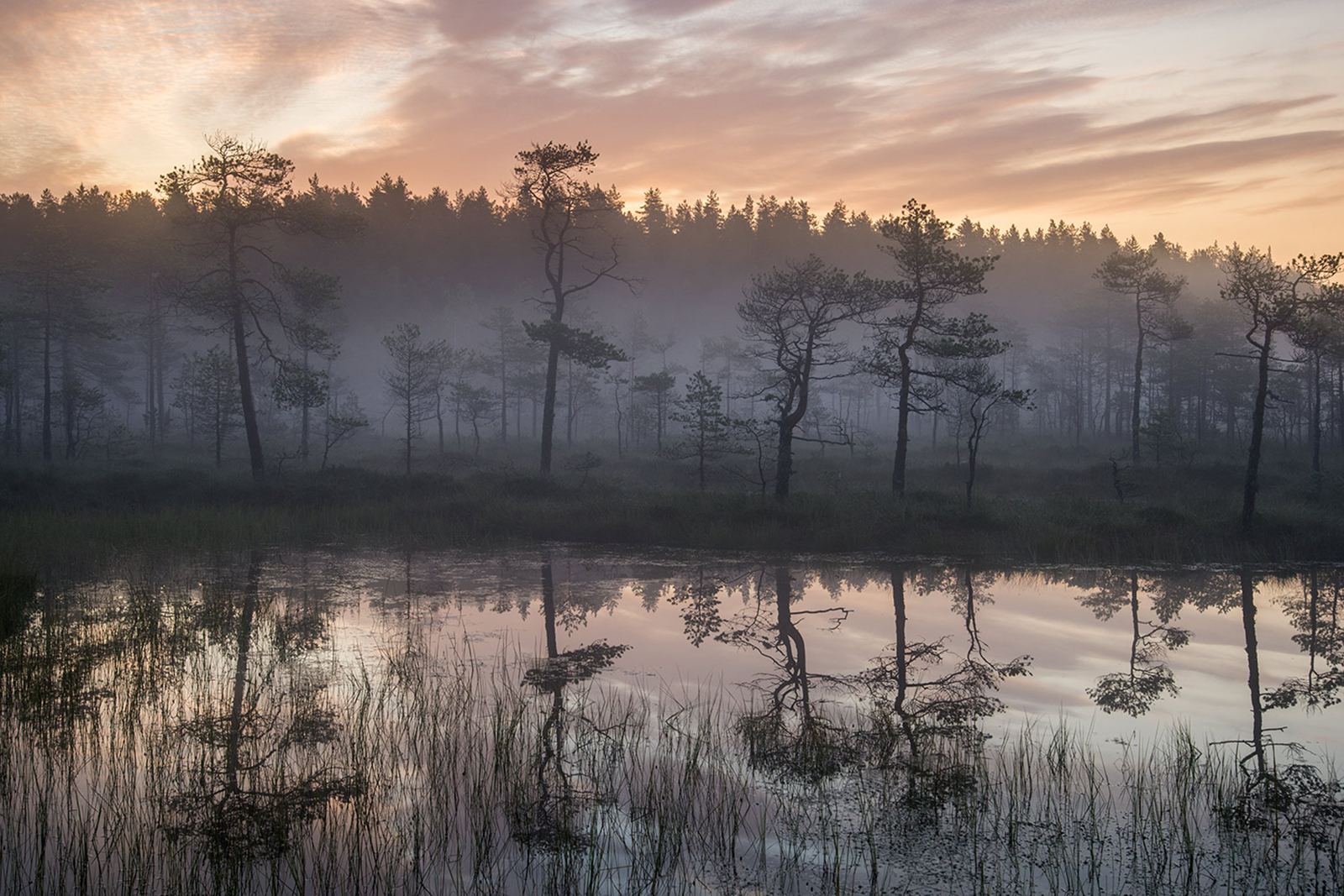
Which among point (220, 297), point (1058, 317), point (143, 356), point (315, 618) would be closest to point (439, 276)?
point (143, 356)

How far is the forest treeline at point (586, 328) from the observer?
81.5ft

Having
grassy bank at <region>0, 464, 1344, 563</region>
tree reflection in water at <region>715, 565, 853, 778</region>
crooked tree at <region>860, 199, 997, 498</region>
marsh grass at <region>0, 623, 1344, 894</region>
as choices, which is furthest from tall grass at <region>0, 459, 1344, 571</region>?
marsh grass at <region>0, 623, 1344, 894</region>

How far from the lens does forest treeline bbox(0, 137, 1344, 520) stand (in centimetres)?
2484

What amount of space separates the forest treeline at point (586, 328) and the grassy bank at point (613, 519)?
8.95ft

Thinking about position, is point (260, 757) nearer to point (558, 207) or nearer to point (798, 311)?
point (798, 311)

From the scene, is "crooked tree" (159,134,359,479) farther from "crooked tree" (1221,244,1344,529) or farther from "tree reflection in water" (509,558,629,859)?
"crooked tree" (1221,244,1344,529)

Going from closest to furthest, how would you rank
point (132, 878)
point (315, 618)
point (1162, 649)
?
point (132, 878) < point (1162, 649) < point (315, 618)

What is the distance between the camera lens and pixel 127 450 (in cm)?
3919

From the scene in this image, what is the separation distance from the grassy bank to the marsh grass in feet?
36.5

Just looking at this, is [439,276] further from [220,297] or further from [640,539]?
[640,539]

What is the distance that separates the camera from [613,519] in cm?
2048

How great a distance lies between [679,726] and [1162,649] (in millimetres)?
7461

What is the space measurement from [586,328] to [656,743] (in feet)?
196

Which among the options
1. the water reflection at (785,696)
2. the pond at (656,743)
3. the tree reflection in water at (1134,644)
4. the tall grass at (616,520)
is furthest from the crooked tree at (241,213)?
the tree reflection in water at (1134,644)
